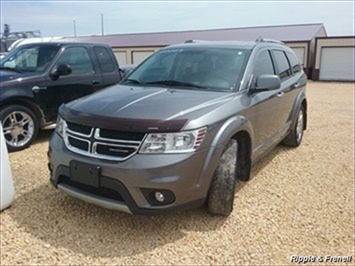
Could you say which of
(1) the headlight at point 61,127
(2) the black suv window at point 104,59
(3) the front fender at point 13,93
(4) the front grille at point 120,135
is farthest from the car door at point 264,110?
(3) the front fender at point 13,93

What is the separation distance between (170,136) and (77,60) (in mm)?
4450

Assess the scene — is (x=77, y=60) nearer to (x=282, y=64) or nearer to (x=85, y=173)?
(x=282, y=64)

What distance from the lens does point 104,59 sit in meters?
7.44

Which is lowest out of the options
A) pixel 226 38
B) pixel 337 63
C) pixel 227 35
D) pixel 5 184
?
pixel 337 63

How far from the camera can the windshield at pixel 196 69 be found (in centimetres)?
419

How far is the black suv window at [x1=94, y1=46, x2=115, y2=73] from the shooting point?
7336mm

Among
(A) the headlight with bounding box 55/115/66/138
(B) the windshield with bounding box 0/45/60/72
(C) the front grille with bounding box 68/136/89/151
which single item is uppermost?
(B) the windshield with bounding box 0/45/60/72

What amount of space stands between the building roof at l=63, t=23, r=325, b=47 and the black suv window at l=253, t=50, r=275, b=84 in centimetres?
2451

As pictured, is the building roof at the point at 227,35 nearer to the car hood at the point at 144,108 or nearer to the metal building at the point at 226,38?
the metal building at the point at 226,38

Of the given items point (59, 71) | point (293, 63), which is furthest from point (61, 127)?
point (293, 63)

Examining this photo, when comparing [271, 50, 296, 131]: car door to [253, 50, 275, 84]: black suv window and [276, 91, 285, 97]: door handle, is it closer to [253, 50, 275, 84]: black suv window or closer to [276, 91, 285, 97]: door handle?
[276, 91, 285, 97]: door handle

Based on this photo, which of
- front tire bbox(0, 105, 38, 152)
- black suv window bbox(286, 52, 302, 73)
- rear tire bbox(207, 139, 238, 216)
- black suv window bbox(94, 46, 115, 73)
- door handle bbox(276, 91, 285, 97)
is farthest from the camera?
black suv window bbox(94, 46, 115, 73)

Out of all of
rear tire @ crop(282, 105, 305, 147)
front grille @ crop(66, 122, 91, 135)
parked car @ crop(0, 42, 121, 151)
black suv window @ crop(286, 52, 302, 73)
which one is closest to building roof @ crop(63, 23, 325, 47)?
black suv window @ crop(286, 52, 302, 73)

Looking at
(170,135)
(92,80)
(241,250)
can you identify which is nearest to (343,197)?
(241,250)
